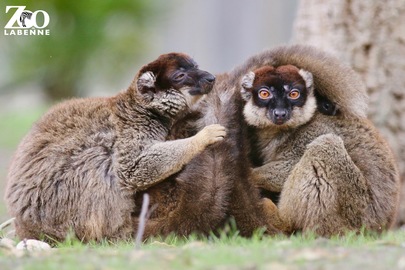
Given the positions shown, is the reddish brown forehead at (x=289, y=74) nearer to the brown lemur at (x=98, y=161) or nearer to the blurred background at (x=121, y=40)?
the brown lemur at (x=98, y=161)

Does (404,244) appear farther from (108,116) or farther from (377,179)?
(108,116)

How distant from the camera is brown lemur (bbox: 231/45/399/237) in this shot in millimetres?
8578

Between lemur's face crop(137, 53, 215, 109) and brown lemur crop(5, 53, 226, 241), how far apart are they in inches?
0.4

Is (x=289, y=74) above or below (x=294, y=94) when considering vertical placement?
Result: above

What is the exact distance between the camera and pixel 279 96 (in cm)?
927

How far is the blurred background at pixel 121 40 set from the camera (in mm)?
24656

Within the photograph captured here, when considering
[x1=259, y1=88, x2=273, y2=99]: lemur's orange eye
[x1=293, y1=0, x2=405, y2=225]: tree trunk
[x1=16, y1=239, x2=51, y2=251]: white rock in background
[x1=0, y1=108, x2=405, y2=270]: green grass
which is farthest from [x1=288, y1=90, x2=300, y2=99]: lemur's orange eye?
[x1=293, y1=0, x2=405, y2=225]: tree trunk

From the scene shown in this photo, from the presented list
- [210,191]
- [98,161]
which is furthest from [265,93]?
[98,161]

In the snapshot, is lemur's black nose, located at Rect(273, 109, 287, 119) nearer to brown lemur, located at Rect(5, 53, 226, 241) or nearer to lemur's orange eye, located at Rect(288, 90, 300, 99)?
lemur's orange eye, located at Rect(288, 90, 300, 99)

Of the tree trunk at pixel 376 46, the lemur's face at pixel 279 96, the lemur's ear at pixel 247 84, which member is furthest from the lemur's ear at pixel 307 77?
the tree trunk at pixel 376 46

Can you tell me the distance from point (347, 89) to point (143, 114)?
221 cm

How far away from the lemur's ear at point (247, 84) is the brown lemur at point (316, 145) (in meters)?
0.01

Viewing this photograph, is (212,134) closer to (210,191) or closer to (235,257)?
(210,191)

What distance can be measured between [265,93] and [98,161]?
203 cm
